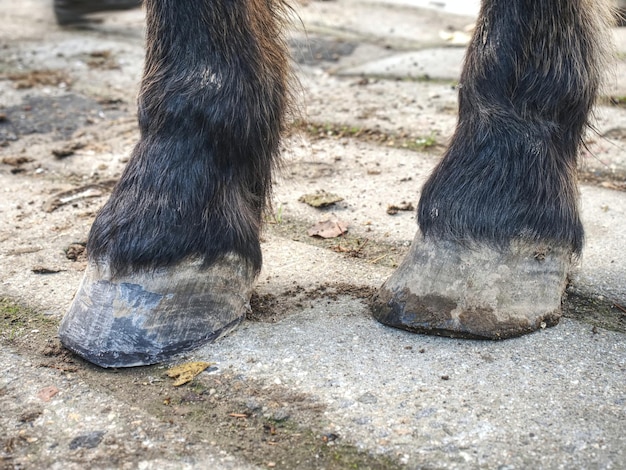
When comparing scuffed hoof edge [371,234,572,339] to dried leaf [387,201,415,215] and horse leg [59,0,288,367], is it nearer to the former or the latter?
horse leg [59,0,288,367]

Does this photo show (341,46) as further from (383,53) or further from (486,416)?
(486,416)

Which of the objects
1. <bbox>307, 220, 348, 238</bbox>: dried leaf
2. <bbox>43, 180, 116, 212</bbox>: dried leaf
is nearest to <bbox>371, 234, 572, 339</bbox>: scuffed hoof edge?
<bbox>307, 220, 348, 238</bbox>: dried leaf

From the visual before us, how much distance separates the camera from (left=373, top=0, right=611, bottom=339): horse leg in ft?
5.06

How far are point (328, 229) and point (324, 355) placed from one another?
63cm

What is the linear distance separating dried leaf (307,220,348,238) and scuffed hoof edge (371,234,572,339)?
491mm

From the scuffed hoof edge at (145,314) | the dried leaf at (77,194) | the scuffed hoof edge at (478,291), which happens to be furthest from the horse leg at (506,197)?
the dried leaf at (77,194)

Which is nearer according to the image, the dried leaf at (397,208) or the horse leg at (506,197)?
the horse leg at (506,197)

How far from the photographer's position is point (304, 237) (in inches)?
81.0

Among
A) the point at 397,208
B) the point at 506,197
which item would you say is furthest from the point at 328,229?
the point at 506,197

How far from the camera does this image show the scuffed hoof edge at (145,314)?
1493 millimetres

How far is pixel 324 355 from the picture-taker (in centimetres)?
150

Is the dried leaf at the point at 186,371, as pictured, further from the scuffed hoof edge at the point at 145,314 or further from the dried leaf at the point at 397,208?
the dried leaf at the point at 397,208

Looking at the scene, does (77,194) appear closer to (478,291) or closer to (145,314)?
(145,314)

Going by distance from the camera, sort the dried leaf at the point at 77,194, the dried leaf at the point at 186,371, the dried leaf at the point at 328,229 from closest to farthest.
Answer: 1. the dried leaf at the point at 186,371
2. the dried leaf at the point at 328,229
3. the dried leaf at the point at 77,194
